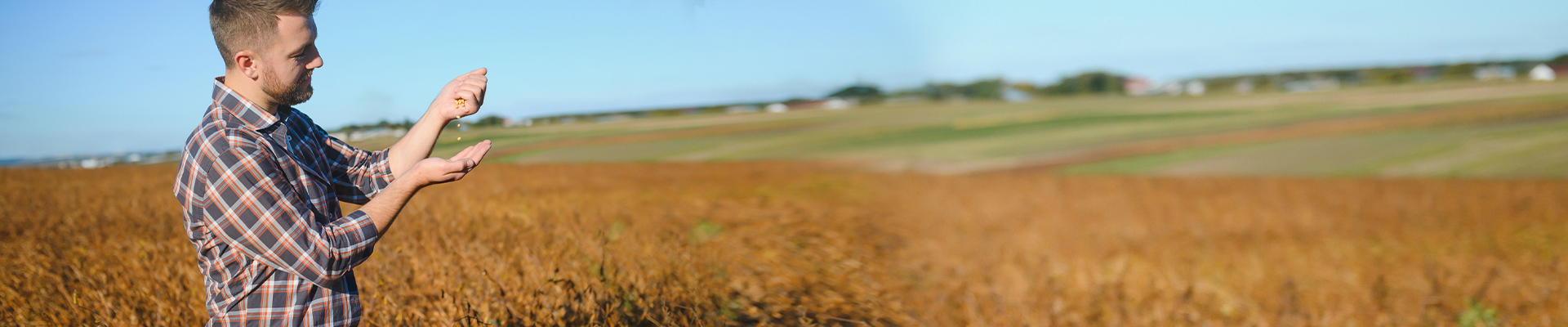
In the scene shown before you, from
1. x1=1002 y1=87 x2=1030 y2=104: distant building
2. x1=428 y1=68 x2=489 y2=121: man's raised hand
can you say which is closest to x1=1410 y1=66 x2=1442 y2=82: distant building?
x1=1002 y1=87 x2=1030 y2=104: distant building

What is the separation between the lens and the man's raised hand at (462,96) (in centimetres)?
176

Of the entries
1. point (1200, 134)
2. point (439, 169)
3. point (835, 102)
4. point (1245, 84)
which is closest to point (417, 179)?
point (439, 169)

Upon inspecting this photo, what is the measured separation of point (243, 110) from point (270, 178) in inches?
9.0

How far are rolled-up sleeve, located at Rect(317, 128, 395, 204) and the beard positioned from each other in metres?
0.44

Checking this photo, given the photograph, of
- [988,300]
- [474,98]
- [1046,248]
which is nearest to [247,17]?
[474,98]

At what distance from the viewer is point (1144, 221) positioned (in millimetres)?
14039

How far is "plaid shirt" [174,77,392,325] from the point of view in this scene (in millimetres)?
1553

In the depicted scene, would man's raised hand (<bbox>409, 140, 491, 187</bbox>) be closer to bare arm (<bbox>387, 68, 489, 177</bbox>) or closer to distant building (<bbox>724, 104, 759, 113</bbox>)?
bare arm (<bbox>387, 68, 489, 177</bbox>)

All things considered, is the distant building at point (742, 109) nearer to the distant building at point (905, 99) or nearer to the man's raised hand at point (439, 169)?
the distant building at point (905, 99)

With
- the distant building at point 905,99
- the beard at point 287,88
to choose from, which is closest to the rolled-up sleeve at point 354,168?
the beard at point 287,88

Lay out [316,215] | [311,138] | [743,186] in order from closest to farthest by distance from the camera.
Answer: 1. [316,215]
2. [311,138]
3. [743,186]

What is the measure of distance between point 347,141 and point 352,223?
642mm

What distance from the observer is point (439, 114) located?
185 centimetres

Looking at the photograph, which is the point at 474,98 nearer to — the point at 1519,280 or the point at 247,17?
the point at 247,17
